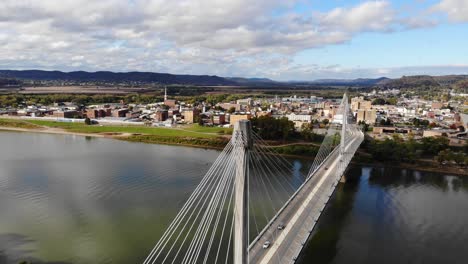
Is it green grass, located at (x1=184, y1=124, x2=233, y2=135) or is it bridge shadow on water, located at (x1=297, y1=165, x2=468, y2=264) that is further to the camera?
green grass, located at (x1=184, y1=124, x2=233, y2=135)

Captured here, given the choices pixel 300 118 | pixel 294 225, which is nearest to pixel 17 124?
pixel 300 118

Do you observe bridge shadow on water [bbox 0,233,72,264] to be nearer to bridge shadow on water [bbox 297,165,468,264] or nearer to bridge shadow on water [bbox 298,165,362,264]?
bridge shadow on water [bbox 298,165,362,264]

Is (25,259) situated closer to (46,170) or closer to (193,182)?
(193,182)

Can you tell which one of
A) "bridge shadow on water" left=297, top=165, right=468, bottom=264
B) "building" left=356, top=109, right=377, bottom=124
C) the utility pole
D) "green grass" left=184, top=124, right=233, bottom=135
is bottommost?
"bridge shadow on water" left=297, top=165, right=468, bottom=264

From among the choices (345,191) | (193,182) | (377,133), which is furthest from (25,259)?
(377,133)

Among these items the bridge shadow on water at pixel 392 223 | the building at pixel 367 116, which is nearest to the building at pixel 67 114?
the building at pixel 367 116

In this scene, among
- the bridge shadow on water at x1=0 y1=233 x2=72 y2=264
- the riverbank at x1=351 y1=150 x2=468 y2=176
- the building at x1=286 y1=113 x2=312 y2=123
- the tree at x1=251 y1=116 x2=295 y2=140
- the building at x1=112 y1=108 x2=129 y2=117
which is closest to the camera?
the bridge shadow on water at x1=0 y1=233 x2=72 y2=264

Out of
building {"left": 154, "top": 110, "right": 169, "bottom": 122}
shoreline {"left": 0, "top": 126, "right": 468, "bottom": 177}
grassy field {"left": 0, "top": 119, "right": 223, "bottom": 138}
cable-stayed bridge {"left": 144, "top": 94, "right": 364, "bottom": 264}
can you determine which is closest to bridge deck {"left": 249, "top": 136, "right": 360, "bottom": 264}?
cable-stayed bridge {"left": 144, "top": 94, "right": 364, "bottom": 264}

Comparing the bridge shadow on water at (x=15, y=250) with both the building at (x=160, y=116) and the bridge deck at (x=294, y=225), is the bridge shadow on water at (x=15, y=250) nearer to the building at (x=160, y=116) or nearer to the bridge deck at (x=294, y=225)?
the bridge deck at (x=294, y=225)
